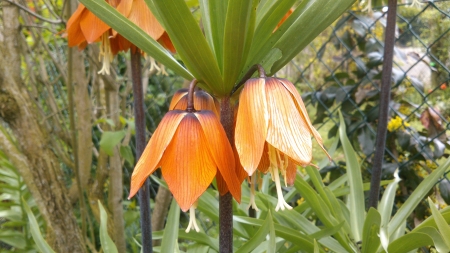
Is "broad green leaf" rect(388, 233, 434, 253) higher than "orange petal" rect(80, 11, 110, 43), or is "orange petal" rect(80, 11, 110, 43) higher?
"orange petal" rect(80, 11, 110, 43)

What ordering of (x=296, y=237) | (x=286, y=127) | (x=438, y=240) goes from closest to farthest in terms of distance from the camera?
(x=286, y=127) → (x=438, y=240) → (x=296, y=237)

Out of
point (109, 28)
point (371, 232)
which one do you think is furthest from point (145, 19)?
point (371, 232)

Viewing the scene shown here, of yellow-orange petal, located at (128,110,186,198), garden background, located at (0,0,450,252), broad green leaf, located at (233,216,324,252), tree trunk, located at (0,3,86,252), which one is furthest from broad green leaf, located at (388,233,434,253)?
tree trunk, located at (0,3,86,252)

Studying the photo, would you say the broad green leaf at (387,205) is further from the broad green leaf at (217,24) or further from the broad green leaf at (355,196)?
the broad green leaf at (217,24)

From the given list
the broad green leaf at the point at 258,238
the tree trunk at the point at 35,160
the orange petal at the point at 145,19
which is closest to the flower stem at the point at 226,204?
the broad green leaf at the point at 258,238

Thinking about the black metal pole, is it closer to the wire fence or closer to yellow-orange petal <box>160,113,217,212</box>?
the wire fence

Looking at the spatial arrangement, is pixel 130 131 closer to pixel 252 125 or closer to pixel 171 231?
pixel 171 231

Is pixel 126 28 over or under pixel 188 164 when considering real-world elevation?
over
